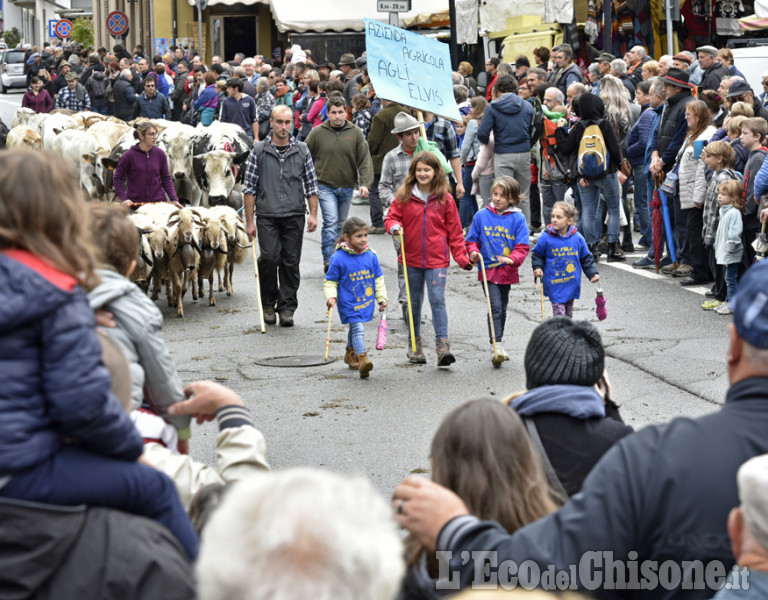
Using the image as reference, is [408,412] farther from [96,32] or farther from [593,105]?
[96,32]

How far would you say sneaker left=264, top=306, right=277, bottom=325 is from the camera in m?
12.8

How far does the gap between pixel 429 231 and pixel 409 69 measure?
11.6ft

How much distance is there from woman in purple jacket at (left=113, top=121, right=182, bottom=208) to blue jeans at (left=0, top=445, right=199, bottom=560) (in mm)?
11384

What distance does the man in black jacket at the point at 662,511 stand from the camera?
2.78 m

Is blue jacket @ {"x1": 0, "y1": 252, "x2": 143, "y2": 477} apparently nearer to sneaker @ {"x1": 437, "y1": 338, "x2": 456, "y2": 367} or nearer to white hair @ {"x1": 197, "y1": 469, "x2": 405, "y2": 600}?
white hair @ {"x1": 197, "y1": 469, "x2": 405, "y2": 600}

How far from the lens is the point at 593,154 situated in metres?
15.1

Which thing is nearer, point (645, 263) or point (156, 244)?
point (156, 244)

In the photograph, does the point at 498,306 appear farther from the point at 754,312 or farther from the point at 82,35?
the point at 82,35

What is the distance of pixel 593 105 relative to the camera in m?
15.2

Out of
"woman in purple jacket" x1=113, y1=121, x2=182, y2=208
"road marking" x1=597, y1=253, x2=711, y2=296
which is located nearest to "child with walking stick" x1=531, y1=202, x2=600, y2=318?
"road marking" x1=597, y1=253, x2=711, y2=296

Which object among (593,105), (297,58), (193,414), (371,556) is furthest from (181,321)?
(297,58)

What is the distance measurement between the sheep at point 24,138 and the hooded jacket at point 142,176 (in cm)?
747

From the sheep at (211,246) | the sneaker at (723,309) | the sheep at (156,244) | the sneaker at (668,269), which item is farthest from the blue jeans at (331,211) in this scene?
the sneaker at (723,309)

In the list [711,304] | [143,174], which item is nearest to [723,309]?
[711,304]
